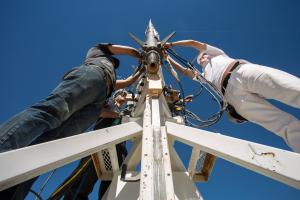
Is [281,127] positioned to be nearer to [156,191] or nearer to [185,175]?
[185,175]

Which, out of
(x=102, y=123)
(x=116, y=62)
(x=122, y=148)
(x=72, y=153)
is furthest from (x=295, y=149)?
(x=102, y=123)

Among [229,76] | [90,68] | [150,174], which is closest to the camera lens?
[150,174]

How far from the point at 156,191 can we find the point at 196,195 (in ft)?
1.80

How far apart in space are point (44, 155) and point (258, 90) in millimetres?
1813

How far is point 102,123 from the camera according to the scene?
402 cm

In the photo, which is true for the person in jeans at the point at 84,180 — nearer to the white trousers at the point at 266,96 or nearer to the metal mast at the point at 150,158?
the metal mast at the point at 150,158

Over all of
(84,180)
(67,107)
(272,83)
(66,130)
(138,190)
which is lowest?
(84,180)

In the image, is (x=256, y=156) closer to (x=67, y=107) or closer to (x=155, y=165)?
(x=155, y=165)

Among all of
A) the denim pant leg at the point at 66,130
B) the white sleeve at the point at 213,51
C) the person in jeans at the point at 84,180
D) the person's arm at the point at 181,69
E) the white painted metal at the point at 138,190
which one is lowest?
the person in jeans at the point at 84,180

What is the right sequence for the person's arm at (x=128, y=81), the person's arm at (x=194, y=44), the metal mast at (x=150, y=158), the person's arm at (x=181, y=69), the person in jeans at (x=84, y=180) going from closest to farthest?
the metal mast at (x=150, y=158) → the person in jeans at (x=84, y=180) → the person's arm at (x=194, y=44) → the person's arm at (x=128, y=81) → the person's arm at (x=181, y=69)

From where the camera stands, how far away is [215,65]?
2631 millimetres

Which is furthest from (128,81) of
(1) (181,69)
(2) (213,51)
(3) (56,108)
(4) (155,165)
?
(4) (155,165)

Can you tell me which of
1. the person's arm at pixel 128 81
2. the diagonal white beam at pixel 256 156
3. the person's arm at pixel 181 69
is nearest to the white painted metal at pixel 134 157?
the diagonal white beam at pixel 256 156

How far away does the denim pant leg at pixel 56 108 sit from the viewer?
4.01 ft
